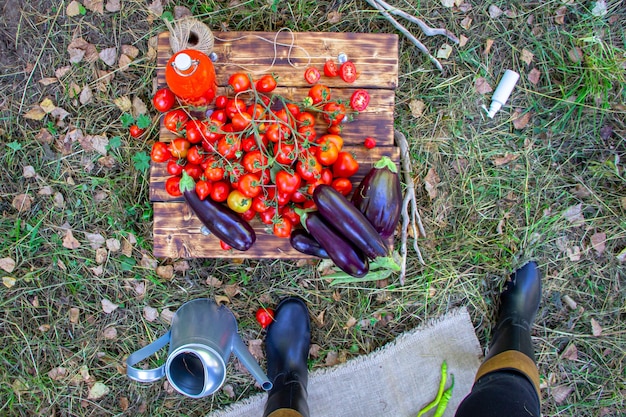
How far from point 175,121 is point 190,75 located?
311mm

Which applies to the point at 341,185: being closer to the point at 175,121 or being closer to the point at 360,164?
the point at 360,164

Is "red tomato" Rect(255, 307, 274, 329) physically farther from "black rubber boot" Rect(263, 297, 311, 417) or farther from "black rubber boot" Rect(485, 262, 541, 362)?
"black rubber boot" Rect(485, 262, 541, 362)

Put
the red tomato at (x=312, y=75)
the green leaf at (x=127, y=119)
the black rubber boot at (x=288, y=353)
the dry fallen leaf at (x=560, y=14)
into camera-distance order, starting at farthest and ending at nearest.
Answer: the dry fallen leaf at (x=560, y=14) < the green leaf at (x=127, y=119) < the black rubber boot at (x=288, y=353) < the red tomato at (x=312, y=75)

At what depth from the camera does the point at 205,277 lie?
2.70m

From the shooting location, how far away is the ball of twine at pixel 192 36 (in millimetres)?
2094

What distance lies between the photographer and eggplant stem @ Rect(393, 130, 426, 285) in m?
2.53

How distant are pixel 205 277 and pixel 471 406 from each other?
5.38ft

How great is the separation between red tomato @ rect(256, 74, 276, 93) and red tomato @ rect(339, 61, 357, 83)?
358mm

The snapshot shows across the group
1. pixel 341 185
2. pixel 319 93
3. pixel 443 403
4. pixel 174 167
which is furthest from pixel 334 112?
pixel 443 403

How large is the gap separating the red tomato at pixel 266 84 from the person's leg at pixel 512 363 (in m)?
1.83

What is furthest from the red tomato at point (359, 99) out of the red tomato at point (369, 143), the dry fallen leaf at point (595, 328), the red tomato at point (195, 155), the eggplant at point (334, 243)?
the dry fallen leaf at point (595, 328)

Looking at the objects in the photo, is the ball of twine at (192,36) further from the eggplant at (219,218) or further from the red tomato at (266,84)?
the eggplant at (219,218)

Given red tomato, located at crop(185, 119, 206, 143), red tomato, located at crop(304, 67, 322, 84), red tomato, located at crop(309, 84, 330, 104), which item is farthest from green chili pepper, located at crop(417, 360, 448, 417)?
red tomato, located at crop(185, 119, 206, 143)

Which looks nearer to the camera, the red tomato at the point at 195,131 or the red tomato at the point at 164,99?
the red tomato at the point at 195,131
